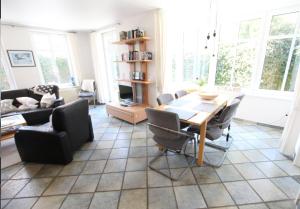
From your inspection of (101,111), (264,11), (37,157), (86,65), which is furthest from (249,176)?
(86,65)

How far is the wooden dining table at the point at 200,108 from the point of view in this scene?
1.95 m

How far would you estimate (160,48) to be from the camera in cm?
345

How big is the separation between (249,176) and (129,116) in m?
2.41

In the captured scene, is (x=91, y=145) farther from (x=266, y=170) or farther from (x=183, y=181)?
(x=266, y=170)

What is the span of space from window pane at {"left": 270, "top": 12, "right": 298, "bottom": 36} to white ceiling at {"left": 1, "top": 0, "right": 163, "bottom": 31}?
2.30 metres

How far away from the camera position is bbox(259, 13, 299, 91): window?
2990 mm

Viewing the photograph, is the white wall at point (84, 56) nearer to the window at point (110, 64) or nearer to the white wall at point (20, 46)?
the window at point (110, 64)

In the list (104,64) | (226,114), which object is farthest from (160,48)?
(104,64)

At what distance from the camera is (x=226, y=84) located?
3.82m

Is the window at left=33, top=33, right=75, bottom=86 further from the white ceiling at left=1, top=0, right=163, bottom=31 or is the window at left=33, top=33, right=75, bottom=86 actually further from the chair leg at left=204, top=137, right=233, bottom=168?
the chair leg at left=204, top=137, right=233, bottom=168

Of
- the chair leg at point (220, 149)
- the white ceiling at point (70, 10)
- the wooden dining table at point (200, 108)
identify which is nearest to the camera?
the wooden dining table at point (200, 108)

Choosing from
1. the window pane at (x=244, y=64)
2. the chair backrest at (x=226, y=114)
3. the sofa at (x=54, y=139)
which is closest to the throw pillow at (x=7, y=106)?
the sofa at (x=54, y=139)

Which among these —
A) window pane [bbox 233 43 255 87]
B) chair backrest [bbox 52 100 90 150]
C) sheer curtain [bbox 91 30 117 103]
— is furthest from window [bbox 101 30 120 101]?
window pane [bbox 233 43 255 87]

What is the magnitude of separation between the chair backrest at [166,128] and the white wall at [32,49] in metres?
4.27
